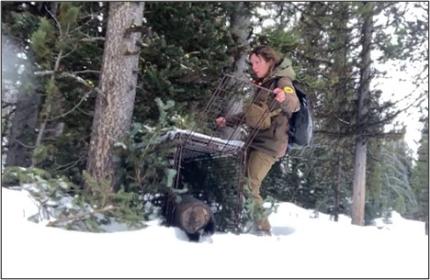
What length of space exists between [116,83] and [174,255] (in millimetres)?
2614

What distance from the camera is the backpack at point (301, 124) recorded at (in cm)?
491

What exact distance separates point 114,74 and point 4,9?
275 centimetres

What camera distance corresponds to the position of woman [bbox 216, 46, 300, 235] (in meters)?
4.66

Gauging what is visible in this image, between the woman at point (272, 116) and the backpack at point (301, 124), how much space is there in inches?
2.9

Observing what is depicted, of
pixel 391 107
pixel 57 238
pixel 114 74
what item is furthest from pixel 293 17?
pixel 57 238

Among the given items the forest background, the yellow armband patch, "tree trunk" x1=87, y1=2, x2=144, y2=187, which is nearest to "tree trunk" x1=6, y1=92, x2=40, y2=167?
the forest background

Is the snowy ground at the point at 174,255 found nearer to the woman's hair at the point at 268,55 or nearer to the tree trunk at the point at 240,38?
the woman's hair at the point at 268,55

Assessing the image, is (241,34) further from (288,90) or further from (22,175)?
(22,175)

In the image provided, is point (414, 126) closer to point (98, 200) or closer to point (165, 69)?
point (165, 69)

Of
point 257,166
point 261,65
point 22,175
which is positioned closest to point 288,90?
point 261,65

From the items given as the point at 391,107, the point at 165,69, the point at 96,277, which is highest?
the point at 391,107

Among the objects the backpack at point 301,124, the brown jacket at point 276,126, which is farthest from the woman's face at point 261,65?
the backpack at point 301,124

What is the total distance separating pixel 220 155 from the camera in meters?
5.41

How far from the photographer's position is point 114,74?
202 inches
